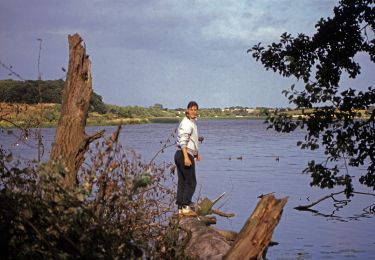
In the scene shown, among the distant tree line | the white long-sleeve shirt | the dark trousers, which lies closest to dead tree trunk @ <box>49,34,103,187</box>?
the distant tree line

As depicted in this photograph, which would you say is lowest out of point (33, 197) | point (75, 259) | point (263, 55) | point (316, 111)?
point (75, 259)

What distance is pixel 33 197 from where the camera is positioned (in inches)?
216

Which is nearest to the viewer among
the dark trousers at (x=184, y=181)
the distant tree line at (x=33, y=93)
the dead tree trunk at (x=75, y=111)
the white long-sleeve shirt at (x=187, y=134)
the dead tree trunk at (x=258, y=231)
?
the dead tree trunk at (x=258, y=231)

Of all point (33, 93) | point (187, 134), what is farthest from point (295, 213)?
point (33, 93)

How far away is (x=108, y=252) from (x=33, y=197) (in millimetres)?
890

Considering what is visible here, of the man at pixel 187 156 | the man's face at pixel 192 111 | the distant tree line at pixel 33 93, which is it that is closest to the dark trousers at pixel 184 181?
the man at pixel 187 156

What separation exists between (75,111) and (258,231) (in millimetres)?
3168

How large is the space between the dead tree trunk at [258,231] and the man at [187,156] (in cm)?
595

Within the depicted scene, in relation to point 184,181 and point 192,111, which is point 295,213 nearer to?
point 184,181

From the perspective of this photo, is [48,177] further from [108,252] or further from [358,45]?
[358,45]

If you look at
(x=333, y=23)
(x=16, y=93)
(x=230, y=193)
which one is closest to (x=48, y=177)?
(x=16, y=93)

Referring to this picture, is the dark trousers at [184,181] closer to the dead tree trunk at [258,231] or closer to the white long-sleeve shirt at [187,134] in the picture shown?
the white long-sleeve shirt at [187,134]

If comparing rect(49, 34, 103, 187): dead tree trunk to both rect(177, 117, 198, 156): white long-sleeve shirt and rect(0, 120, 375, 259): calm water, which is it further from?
rect(177, 117, 198, 156): white long-sleeve shirt

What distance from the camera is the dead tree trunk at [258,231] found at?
6484 millimetres
